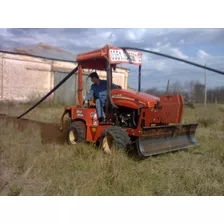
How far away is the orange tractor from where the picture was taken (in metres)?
5.97

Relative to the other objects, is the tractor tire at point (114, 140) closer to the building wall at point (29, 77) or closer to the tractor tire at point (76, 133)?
the tractor tire at point (76, 133)

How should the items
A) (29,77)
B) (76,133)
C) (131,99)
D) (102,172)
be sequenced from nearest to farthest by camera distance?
1. (102,172)
2. (131,99)
3. (76,133)
4. (29,77)

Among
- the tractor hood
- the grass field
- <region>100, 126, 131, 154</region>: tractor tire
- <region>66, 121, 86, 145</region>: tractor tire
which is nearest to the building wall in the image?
<region>66, 121, 86, 145</region>: tractor tire

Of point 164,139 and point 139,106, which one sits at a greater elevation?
point 139,106

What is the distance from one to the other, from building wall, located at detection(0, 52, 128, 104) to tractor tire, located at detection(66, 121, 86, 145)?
12.1 m

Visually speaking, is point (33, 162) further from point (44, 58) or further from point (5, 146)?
point (44, 58)

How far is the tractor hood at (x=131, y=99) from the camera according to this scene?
6289mm

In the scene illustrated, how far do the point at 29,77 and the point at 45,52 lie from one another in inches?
151

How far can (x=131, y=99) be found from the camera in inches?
255

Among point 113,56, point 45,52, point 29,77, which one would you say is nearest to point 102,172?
point 113,56

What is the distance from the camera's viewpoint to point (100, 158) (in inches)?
221

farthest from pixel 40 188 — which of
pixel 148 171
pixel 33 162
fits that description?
pixel 148 171

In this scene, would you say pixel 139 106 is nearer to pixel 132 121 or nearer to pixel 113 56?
pixel 132 121

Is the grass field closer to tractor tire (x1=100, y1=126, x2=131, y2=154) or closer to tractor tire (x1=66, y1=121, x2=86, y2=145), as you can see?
tractor tire (x1=100, y1=126, x2=131, y2=154)
